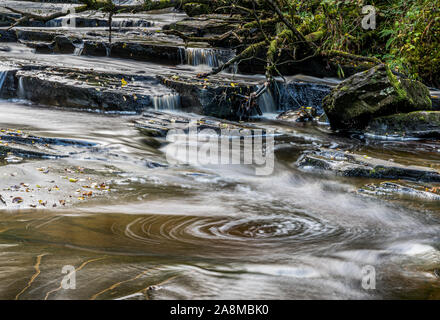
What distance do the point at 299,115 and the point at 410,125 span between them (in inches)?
102

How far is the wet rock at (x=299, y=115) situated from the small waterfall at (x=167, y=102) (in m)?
2.60

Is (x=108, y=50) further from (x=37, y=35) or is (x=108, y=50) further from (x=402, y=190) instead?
(x=402, y=190)

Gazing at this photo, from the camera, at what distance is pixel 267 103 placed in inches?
428

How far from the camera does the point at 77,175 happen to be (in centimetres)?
489

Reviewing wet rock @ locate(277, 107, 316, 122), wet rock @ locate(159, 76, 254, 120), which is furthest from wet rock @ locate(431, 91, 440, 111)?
wet rock @ locate(159, 76, 254, 120)

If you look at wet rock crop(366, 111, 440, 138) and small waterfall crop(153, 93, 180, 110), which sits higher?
small waterfall crop(153, 93, 180, 110)

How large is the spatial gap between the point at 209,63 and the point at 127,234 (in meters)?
10.2

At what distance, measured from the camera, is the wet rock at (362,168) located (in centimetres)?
546

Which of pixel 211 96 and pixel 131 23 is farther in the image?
pixel 131 23

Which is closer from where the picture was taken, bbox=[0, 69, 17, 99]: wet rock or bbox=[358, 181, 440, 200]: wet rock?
bbox=[358, 181, 440, 200]: wet rock

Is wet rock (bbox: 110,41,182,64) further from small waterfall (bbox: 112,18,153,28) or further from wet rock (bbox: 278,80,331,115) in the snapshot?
small waterfall (bbox: 112,18,153,28)

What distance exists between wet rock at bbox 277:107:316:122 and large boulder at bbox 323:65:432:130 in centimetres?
102

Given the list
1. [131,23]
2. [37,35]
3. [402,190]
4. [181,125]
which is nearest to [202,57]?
[181,125]

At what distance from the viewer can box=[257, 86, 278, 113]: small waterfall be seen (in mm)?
10781
